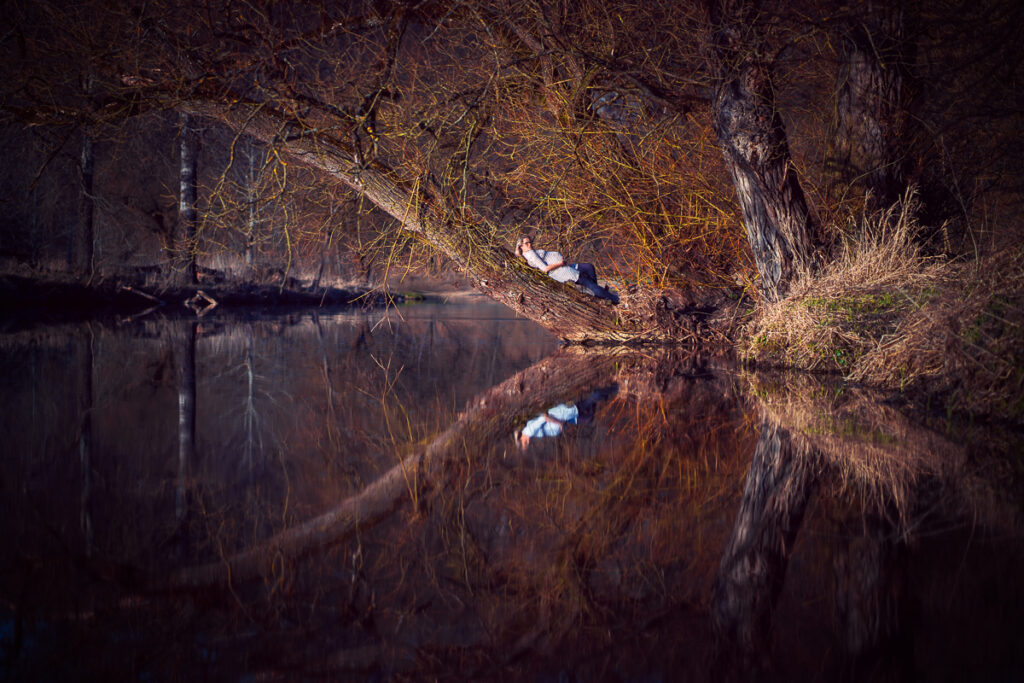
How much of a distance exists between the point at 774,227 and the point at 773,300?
0.70 m

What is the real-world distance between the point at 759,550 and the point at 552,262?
6163 millimetres

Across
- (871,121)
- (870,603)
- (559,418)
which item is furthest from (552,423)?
(871,121)

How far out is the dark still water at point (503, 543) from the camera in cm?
124

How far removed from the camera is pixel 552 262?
7.66m

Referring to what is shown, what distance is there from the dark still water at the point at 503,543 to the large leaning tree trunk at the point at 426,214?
3237 millimetres

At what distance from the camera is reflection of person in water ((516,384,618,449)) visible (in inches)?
119

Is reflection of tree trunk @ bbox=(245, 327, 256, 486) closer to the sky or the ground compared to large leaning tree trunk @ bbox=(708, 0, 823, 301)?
closer to the ground

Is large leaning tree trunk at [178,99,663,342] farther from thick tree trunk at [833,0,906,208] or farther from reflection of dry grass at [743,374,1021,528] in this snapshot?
reflection of dry grass at [743,374,1021,528]

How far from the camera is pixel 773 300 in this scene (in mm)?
6480

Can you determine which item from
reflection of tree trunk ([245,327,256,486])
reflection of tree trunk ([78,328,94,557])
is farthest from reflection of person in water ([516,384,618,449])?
reflection of tree trunk ([78,328,94,557])

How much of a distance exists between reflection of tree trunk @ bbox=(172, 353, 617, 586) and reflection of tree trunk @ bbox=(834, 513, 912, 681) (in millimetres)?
1195

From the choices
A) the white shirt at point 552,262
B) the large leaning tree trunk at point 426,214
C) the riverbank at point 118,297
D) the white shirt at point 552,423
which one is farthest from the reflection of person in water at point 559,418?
the riverbank at point 118,297

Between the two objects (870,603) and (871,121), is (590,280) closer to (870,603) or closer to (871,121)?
(871,121)

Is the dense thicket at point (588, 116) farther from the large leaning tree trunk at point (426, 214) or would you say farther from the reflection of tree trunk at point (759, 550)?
the reflection of tree trunk at point (759, 550)
